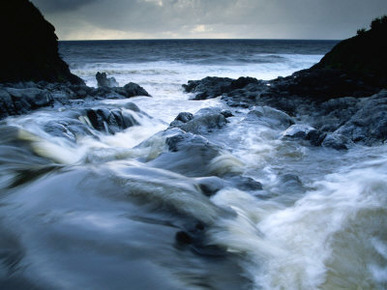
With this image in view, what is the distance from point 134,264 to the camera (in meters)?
2.19

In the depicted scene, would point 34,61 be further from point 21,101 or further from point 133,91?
point 21,101

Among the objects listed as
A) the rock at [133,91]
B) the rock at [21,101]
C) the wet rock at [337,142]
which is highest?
the rock at [21,101]

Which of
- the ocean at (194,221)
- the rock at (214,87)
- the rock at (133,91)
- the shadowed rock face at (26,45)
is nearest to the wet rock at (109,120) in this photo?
the ocean at (194,221)

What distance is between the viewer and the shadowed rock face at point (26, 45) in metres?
13.5

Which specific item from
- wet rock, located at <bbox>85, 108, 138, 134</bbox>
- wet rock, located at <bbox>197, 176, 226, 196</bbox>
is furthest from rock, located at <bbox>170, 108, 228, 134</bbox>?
wet rock, located at <bbox>197, 176, 226, 196</bbox>

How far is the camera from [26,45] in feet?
48.7

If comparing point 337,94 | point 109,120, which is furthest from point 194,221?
point 337,94

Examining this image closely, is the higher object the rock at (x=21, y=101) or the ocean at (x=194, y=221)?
the rock at (x=21, y=101)

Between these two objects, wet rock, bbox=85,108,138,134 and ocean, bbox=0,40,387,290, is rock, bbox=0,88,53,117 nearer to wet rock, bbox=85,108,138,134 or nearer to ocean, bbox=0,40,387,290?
wet rock, bbox=85,108,138,134

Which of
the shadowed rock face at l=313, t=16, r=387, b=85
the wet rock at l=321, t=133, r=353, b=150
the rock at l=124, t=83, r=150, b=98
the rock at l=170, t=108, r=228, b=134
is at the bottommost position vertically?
the wet rock at l=321, t=133, r=353, b=150

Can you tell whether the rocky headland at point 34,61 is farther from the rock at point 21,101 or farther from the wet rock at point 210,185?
the wet rock at point 210,185

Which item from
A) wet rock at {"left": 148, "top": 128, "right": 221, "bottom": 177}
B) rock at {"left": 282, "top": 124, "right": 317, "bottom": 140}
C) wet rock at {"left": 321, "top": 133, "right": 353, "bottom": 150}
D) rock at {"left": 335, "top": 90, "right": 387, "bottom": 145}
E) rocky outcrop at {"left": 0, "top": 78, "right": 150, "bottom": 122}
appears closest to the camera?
wet rock at {"left": 148, "top": 128, "right": 221, "bottom": 177}

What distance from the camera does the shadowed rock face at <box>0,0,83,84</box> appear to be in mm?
13548

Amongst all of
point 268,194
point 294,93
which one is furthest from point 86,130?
point 294,93
